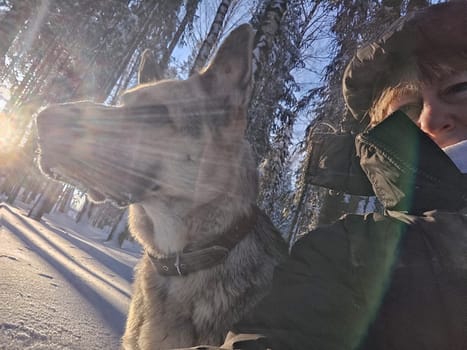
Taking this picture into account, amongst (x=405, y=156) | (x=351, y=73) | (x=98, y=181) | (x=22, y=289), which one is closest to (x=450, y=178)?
(x=405, y=156)

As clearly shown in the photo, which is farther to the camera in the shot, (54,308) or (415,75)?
(54,308)

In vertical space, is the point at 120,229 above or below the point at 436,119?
below

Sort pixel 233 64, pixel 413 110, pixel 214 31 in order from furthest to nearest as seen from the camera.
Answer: pixel 214 31 < pixel 233 64 < pixel 413 110

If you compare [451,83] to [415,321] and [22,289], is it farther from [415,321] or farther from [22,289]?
[22,289]

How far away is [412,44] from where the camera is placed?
1.64 metres

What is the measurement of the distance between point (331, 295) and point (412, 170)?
533 millimetres

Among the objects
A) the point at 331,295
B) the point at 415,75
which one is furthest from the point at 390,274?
the point at 415,75

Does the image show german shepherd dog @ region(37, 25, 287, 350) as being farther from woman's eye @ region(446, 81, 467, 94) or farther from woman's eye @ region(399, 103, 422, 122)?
woman's eye @ region(446, 81, 467, 94)

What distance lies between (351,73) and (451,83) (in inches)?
25.3

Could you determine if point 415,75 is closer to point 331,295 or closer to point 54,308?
point 331,295

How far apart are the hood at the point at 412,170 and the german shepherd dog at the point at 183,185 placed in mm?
858

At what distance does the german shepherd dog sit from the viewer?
1.80 metres

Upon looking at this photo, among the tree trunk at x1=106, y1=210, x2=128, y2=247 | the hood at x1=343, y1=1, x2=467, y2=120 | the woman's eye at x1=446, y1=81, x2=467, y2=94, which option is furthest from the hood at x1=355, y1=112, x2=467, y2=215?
the tree trunk at x1=106, y1=210, x2=128, y2=247

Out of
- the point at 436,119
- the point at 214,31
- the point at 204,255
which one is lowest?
the point at 204,255
